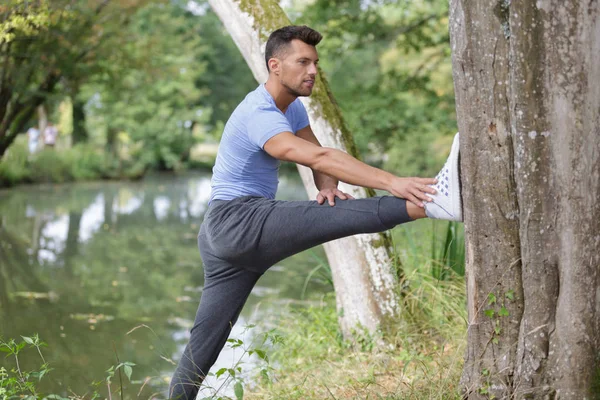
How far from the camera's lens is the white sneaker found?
3.62 m

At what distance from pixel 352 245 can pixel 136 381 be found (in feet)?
6.44

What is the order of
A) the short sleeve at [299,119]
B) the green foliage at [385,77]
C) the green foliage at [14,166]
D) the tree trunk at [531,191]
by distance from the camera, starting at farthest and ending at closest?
the green foliage at [14,166] < the green foliage at [385,77] < the short sleeve at [299,119] < the tree trunk at [531,191]

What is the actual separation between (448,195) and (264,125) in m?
0.92

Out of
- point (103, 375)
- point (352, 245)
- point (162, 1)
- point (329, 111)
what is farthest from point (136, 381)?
point (162, 1)

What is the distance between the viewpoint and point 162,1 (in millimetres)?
22203

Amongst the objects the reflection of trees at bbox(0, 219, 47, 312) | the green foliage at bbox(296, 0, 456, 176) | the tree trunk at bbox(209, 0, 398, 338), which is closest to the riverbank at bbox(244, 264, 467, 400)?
the tree trunk at bbox(209, 0, 398, 338)

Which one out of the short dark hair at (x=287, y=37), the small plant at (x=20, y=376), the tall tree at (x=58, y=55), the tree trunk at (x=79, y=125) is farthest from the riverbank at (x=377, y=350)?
the tree trunk at (x=79, y=125)

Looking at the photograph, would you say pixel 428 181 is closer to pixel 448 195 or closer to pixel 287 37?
pixel 448 195

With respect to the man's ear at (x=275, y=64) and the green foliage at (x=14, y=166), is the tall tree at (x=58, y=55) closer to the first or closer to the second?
the green foliage at (x=14, y=166)

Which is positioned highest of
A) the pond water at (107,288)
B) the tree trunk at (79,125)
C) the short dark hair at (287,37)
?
the tree trunk at (79,125)

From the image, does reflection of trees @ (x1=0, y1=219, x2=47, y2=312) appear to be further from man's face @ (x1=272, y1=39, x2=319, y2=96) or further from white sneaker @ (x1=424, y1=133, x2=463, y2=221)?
white sneaker @ (x1=424, y1=133, x2=463, y2=221)

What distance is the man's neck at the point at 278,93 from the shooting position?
13.5ft

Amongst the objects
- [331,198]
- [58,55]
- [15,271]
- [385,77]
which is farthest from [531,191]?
[58,55]

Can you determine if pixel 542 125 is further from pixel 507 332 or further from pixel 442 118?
pixel 442 118
